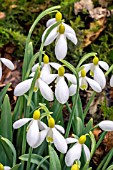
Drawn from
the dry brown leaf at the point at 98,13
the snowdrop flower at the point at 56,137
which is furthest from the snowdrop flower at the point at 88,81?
the dry brown leaf at the point at 98,13

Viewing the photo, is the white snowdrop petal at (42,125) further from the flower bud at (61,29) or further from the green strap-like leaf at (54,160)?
the flower bud at (61,29)

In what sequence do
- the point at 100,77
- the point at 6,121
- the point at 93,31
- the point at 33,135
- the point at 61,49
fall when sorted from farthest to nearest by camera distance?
1. the point at 93,31
2. the point at 6,121
3. the point at 100,77
4. the point at 61,49
5. the point at 33,135

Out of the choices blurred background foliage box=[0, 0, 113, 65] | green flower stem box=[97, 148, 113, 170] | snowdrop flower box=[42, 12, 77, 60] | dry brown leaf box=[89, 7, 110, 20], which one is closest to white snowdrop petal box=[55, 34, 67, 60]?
snowdrop flower box=[42, 12, 77, 60]

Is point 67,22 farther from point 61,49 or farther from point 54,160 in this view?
point 54,160

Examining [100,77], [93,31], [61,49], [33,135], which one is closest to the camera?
[33,135]

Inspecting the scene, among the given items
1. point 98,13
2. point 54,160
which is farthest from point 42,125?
point 98,13

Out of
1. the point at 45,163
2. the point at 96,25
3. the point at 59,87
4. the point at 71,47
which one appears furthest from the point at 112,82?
the point at 96,25

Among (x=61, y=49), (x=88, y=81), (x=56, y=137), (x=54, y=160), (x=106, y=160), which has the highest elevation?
(x=61, y=49)

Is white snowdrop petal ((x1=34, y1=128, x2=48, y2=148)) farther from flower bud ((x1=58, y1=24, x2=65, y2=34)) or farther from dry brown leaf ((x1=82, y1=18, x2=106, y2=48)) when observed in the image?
dry brown leaf ((x1=82, y1=18, x2=106, y2=48))

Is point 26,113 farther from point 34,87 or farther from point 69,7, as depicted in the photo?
point 69,7
